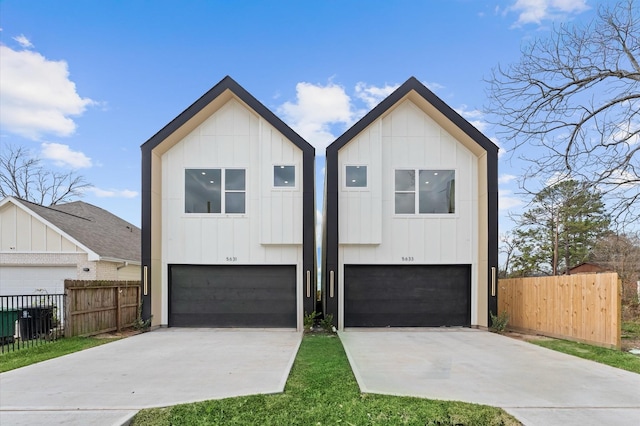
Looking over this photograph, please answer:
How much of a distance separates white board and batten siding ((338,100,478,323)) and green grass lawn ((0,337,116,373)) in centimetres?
642

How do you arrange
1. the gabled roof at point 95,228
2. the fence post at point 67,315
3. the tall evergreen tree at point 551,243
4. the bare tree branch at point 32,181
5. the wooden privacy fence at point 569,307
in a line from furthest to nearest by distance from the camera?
the bare tree branch at point 32,181 → the tall evergreen tree at point 551,243 → the gabled roof at point 95,228 → the fence post at point 67,315 → the wooden privacy fence at point 569,307

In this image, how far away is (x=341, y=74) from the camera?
1476 centimetres

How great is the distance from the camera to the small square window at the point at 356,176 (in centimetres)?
1174

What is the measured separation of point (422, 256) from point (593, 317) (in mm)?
4371

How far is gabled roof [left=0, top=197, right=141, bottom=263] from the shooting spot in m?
13.9

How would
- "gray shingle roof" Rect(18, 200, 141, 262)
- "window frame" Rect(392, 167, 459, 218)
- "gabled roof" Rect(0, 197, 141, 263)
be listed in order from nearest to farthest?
"window frame" Rect(392, 167, 459, 218), "gabled roof" Rect(0, 197, 141, 263), "gray shingle roof" Rect(18, 200, 141, 262)

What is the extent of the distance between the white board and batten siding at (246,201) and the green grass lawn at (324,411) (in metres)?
6.68

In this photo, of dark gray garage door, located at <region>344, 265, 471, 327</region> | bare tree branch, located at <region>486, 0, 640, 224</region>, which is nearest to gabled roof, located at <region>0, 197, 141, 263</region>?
dark gray garage door, located at <region>344, 265, 471, 327</region>

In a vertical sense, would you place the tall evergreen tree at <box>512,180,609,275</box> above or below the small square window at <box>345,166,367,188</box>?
below

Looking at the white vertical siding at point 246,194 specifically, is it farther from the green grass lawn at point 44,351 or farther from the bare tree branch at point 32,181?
the bare tree branch at point 32,181

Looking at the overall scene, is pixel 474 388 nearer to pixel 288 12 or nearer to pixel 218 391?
pixel 218 391

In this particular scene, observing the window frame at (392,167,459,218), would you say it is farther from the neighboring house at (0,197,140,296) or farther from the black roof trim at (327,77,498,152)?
the neighboring house at (0,197,140,296)

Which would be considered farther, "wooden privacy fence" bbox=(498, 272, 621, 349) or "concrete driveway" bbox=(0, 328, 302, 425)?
"wooden privacy fence" bbox=(498, 272, 621, 349)

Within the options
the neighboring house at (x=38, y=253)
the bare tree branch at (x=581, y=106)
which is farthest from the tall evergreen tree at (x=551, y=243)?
the neighboring house at (x=38, y=253)
